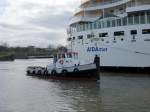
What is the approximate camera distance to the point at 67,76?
4616 cm

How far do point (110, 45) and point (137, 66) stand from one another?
14.2ft

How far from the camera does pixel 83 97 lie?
31.5m

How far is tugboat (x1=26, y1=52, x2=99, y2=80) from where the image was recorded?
4378 cm

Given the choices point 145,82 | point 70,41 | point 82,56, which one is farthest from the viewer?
point 70,41

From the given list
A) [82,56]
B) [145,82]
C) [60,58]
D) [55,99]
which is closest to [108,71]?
[82,56]

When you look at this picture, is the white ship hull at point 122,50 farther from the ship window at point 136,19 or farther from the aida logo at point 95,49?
the ship window at point 136,19

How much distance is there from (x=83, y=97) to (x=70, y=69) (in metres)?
14.1

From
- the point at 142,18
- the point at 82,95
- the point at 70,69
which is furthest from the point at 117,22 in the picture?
the point at 82,95

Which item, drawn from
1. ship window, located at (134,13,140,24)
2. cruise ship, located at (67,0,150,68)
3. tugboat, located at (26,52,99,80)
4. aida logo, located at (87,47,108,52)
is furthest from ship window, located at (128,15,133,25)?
tugboat, located at (26,52,99,80)

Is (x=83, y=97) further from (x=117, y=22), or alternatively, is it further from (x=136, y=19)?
(x=117, y=22)

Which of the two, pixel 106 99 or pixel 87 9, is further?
pixel 87 9

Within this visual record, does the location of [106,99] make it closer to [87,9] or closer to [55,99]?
[55,99]

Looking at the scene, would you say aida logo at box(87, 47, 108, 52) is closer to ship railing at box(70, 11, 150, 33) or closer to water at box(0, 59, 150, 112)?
ship railing at box(70, 11, 150, 33)

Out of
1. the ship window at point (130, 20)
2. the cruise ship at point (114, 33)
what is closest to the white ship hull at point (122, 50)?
the cruise ship at point (114, 33)
